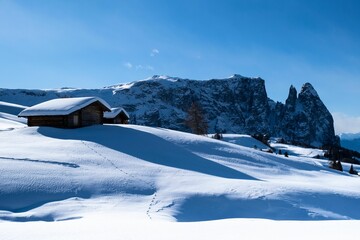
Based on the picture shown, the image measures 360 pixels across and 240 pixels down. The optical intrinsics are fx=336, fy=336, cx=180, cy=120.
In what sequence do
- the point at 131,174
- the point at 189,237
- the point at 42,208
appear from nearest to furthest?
the point at 189,237
the point at 42,208
the point at 131,174

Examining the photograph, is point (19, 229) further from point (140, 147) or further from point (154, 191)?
point (140, 147)

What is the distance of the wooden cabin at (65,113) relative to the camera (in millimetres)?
31678

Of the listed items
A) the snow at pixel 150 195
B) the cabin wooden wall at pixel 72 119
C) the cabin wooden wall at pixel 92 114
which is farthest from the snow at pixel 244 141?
the snow at pixel 150 195

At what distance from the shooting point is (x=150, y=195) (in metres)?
16.0

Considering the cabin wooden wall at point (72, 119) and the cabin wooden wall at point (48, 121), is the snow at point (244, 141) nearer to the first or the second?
the cabin wooden wall at point (72, 119)

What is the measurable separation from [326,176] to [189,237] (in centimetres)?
→ 2377

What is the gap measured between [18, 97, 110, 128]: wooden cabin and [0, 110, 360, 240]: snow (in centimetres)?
352

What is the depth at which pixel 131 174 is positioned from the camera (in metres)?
18.7

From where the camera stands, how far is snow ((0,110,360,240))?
9070 millimetres

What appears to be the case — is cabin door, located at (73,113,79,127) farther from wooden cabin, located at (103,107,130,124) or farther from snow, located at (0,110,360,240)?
wooden cabin, located at (103,107,130,124)

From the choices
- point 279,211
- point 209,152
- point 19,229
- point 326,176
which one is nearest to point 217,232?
point 19,229

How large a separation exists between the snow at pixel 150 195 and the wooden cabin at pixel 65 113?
352 cm

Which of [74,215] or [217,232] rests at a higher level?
[217,232]

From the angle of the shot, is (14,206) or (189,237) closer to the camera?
(189,237)
